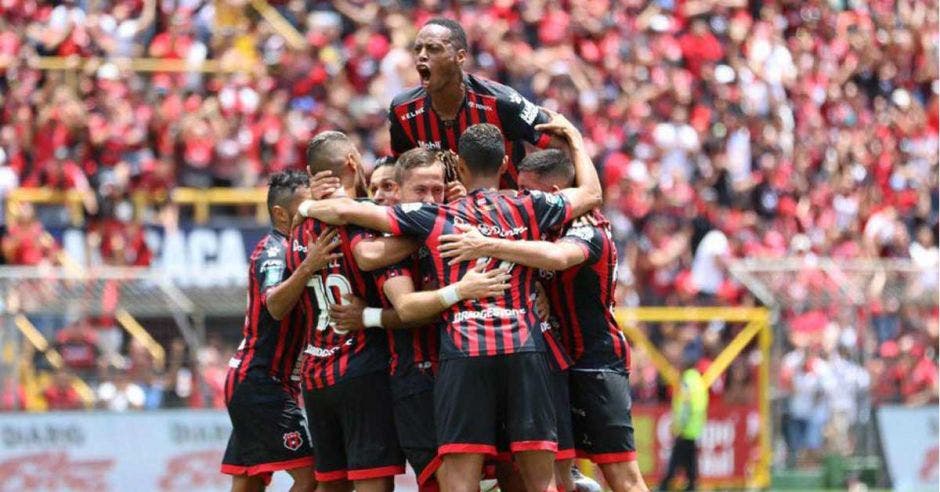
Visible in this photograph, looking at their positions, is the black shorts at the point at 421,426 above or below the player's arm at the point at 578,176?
below

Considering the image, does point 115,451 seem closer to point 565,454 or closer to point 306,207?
point 306,207

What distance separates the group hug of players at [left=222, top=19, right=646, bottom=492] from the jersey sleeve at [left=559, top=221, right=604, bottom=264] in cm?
1

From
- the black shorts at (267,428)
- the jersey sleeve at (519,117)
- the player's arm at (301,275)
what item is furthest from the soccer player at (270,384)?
the jersey sleeve at (519,117)

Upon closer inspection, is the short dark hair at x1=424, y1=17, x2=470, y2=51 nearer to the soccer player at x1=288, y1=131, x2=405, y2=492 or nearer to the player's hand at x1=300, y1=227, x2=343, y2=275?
the soccer player at x1=288, y1=131, x2=405, y2=492

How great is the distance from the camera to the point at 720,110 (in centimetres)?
2405

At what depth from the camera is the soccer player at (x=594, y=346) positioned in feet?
32.2

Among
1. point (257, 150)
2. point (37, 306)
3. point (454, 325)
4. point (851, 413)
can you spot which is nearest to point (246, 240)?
point (257, 150)

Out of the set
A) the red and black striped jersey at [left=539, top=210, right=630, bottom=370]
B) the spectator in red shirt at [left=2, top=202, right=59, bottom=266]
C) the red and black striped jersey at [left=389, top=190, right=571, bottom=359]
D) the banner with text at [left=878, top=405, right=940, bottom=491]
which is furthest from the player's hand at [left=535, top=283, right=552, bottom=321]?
the banner with text at [left=878, top=405, right=940, bottom=491]

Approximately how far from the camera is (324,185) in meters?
9.54

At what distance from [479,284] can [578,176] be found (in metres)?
1.07

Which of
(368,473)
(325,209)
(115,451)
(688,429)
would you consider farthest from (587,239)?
(688,429)

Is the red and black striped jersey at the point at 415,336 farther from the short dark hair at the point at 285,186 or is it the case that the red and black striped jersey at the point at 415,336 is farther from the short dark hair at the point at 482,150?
the short dark hair at the point at 285,186

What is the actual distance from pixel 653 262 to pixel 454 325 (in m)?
11.3

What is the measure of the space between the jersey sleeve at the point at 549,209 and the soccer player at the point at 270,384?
146cm
